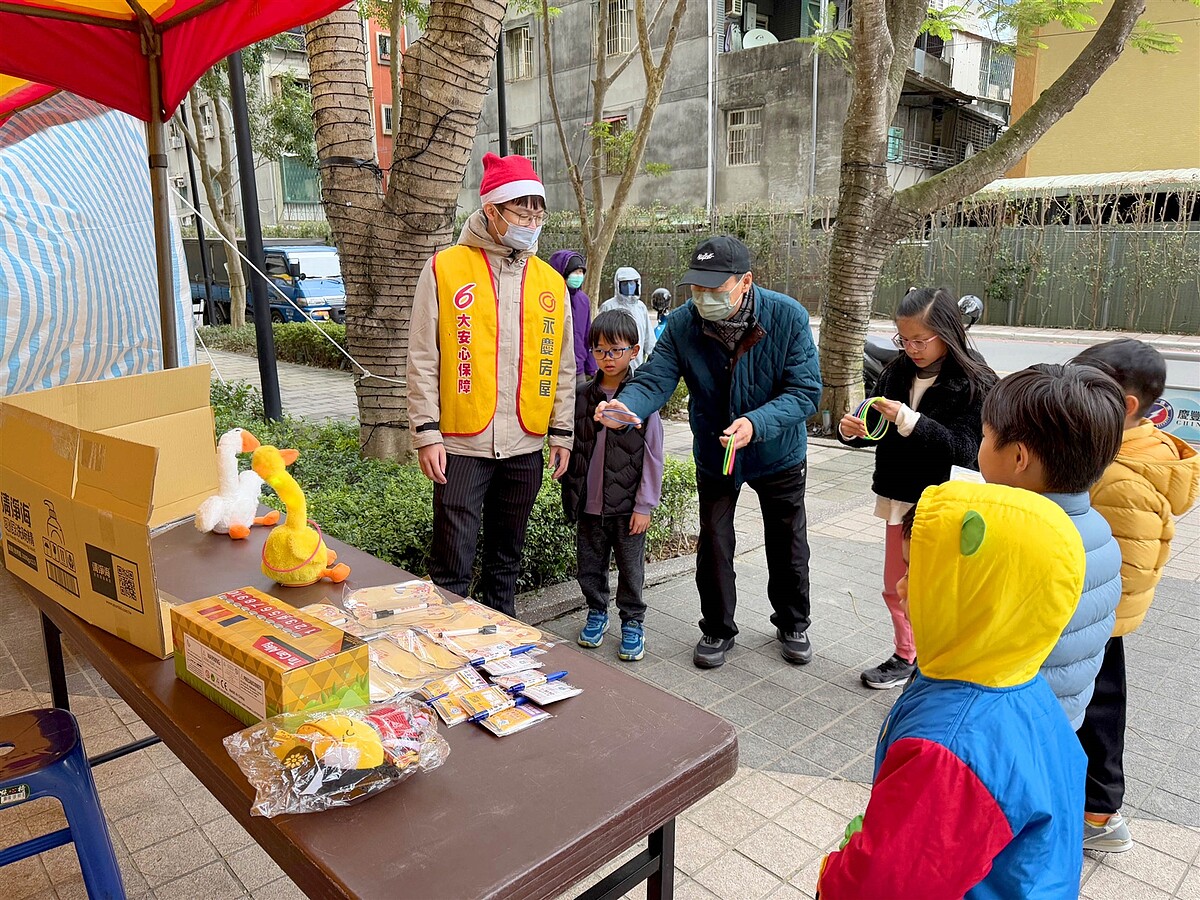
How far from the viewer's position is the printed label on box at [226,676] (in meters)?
1.30

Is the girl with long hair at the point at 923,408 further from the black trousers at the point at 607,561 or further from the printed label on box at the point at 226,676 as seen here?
→ the printed label on box at the point at 226,676

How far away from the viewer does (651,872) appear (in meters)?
1.44

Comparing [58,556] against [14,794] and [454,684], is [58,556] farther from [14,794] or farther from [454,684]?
[454,684]

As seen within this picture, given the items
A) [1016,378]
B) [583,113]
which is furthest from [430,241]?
[583,113]

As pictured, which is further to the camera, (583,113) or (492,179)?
(583,113)

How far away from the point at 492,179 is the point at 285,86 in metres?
15.4

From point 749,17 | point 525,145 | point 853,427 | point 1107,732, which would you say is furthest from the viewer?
point 525,145

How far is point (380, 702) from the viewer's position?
137cm

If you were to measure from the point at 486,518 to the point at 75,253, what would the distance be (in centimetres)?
347

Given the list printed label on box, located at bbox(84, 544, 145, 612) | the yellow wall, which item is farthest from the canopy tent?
the yellow wall

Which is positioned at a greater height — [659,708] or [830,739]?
[659,708]

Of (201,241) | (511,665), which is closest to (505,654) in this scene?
(511,665)

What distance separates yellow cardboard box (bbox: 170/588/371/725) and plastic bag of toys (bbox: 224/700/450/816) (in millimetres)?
48

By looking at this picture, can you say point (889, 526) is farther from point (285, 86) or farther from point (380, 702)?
point (285, 86)
